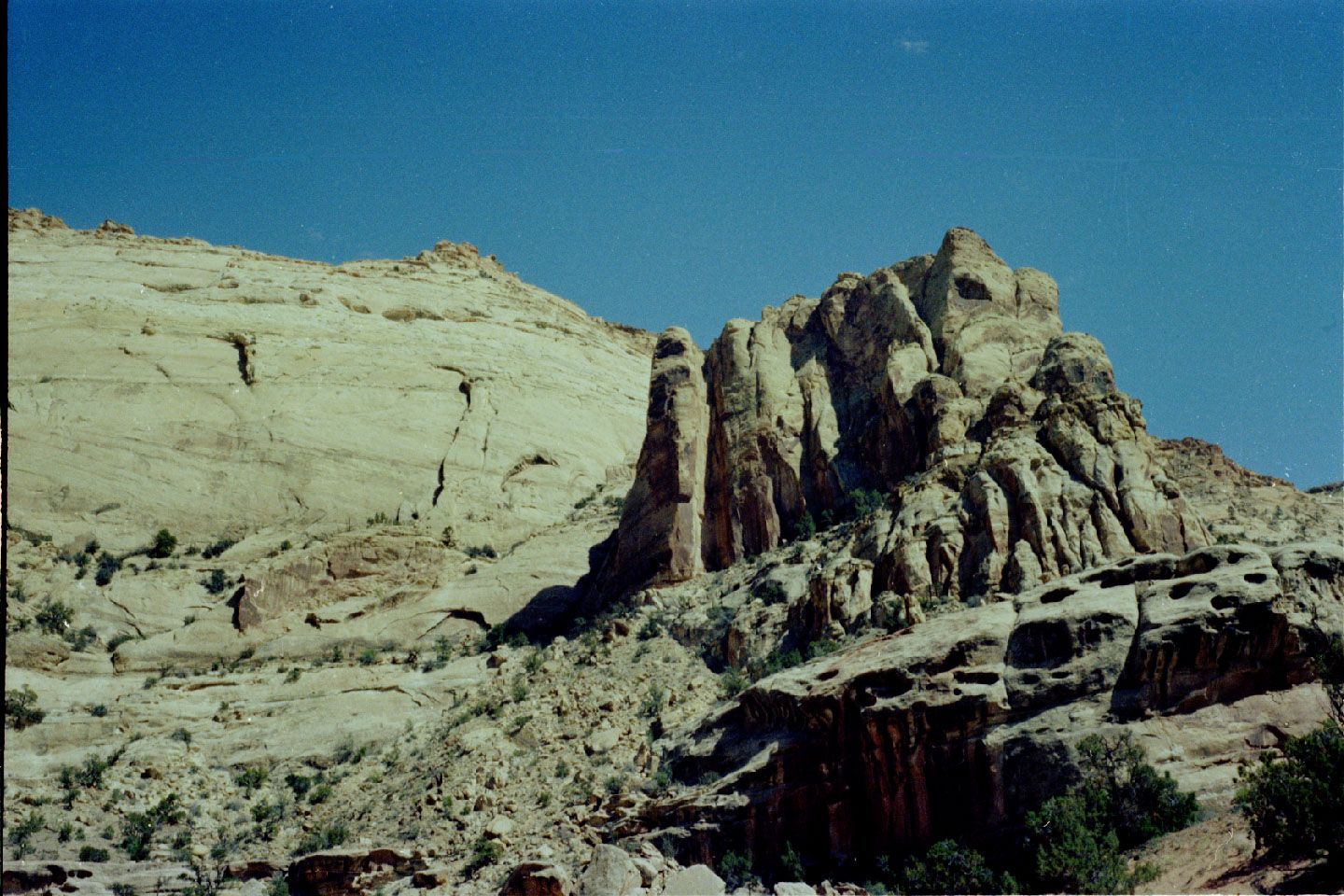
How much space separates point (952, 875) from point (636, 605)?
24462 millimetres

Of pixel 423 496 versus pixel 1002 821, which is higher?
pixel 423 496

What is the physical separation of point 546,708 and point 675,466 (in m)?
14.3

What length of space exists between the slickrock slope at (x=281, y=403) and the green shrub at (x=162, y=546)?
1598mm

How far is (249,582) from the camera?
58969 millimetres

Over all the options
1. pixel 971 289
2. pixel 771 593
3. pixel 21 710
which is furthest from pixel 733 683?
pixel 21 710

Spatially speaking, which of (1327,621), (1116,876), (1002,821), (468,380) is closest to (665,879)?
(1002,821)

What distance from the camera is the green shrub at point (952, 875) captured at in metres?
28.4

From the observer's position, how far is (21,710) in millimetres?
48312

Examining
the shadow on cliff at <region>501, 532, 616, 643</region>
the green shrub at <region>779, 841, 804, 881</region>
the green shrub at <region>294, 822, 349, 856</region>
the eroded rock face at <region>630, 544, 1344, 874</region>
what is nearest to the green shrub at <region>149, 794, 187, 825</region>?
the green shrub at <region>294, 822, 349, 856</region>

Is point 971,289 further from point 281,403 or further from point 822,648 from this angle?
point 281,403

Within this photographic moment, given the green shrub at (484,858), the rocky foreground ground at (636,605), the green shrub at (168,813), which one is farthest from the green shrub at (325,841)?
the green shrub at (484,858)

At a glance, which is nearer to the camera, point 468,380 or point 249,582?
point 249,582

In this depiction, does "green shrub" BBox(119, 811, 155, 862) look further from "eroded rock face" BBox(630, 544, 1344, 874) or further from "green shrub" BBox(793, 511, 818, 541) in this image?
"green shrub" BBox(793, 511, 818, 541)

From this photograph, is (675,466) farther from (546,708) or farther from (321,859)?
(321,859)
